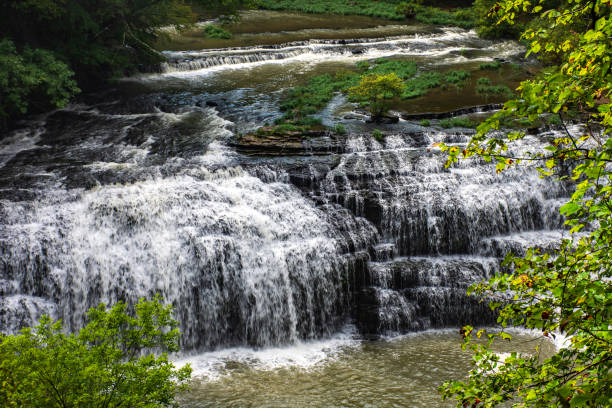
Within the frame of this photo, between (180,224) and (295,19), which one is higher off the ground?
(295,19)

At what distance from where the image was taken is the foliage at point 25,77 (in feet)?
58.5

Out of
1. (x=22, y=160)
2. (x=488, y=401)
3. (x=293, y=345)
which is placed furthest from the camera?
(x=22, y=160)

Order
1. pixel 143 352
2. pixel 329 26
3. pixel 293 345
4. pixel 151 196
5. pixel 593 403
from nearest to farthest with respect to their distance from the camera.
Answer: pixel 593 403
pixel 143 352
pixel 293 345
pixel 151 196
pixel 329 26

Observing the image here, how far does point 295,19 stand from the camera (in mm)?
42875

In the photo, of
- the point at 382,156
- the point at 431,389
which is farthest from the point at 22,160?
the point at 431,389

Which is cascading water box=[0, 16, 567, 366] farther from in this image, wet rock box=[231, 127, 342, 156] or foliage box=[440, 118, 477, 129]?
foliage box=[440, 118, 477, 129]

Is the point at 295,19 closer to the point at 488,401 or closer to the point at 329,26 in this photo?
the point at 329,26

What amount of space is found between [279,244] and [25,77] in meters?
11.2

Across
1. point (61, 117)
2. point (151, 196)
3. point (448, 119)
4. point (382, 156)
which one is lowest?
point (151, 196)

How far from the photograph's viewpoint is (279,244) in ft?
49.4

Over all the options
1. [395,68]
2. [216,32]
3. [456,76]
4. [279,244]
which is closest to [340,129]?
[279,244]

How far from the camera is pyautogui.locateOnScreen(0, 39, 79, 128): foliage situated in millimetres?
17828

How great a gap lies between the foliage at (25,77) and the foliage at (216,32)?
1671cm

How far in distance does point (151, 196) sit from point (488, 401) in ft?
40.4
